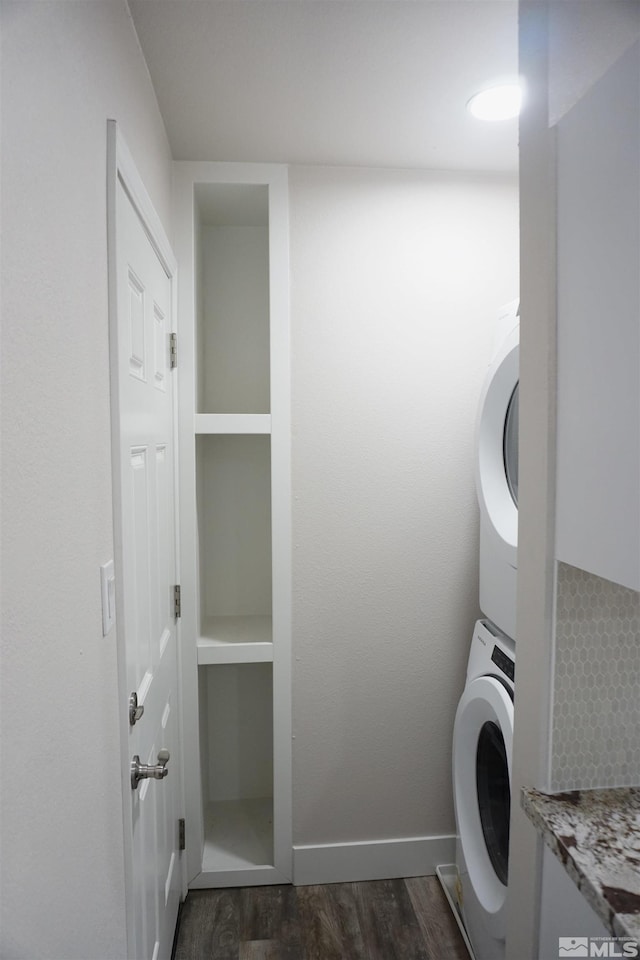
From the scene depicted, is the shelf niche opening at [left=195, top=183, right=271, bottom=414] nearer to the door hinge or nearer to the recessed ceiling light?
the door hinge

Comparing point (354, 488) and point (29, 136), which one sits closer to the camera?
point (29, 136)

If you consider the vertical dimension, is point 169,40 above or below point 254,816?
above

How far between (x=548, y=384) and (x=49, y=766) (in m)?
0.93

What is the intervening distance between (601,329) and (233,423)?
4.41ft

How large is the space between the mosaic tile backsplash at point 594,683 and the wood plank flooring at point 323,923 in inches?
43.9

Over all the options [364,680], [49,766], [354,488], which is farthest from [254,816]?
[49,766]

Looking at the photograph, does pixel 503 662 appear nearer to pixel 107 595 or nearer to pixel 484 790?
pixel 484 790

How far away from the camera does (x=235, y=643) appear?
6.99 feet

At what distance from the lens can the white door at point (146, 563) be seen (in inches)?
45.6

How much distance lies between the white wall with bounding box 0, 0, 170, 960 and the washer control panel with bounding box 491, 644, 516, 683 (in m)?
1.00

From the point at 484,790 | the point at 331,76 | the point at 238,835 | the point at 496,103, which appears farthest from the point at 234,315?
the point at 238,835

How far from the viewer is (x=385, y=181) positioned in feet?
6.94

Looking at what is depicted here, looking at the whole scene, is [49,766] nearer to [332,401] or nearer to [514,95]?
[332,401]

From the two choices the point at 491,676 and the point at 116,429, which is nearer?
the point at 116,429
